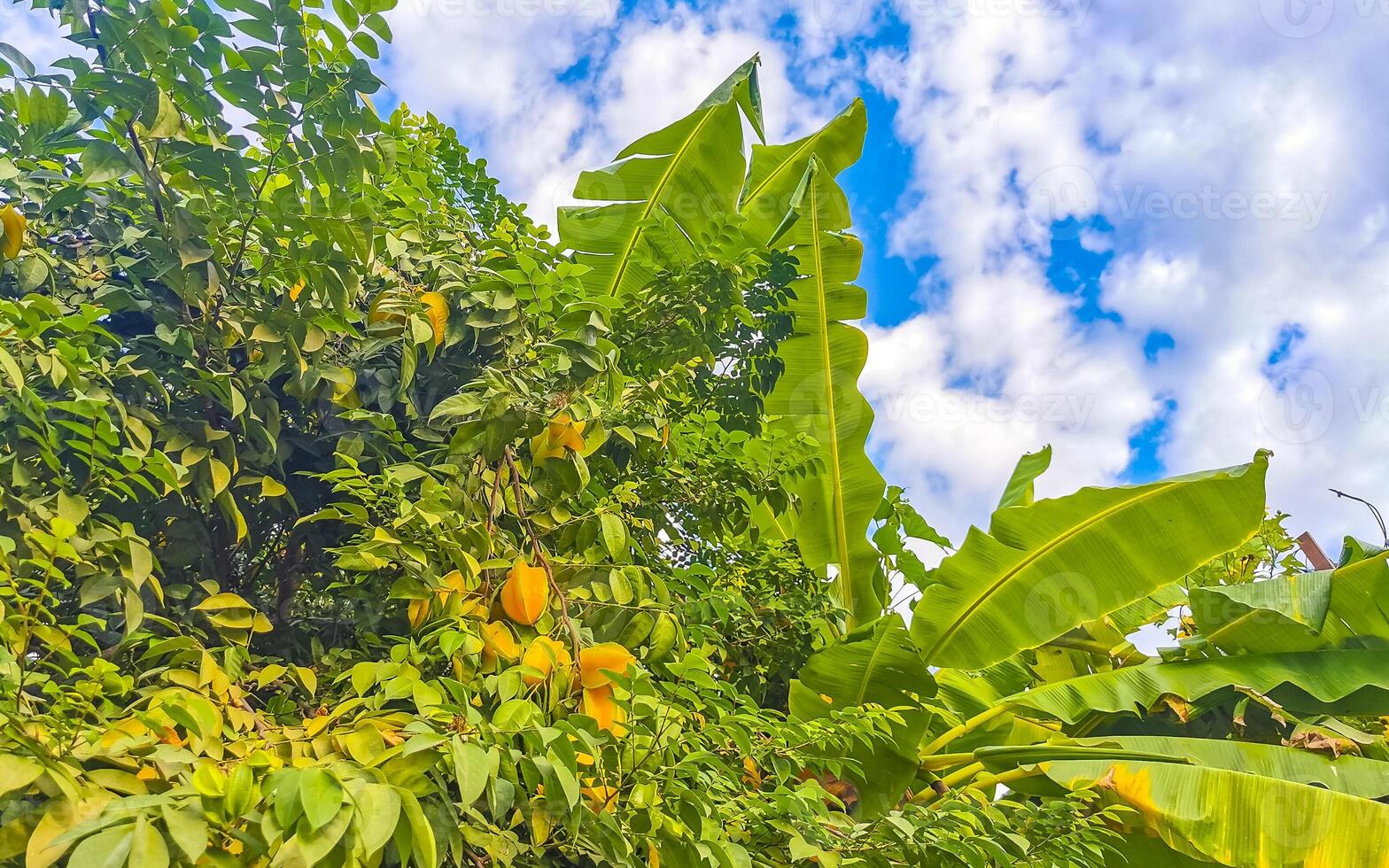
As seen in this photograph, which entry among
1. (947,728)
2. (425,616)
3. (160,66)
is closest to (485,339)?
(425,616)

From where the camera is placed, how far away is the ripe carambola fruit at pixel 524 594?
1305 mm

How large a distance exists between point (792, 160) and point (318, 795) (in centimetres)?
312

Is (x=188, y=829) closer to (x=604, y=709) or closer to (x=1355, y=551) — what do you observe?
(x=604, y=709)

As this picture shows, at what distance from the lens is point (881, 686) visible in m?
2.64

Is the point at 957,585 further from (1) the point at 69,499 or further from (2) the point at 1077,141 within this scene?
(1) the point at 69,499

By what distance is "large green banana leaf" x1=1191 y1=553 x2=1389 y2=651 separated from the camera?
2.71 m

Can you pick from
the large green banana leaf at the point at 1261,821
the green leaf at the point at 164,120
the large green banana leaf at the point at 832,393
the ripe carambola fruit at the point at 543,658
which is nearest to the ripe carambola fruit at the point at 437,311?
the green leaf at the point at 164,120

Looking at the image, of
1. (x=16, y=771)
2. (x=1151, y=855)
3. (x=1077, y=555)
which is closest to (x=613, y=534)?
(x=16, y=771)

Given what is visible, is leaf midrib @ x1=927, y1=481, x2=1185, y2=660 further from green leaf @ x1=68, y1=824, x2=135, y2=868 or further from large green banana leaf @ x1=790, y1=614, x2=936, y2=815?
green leaf @ x1=68, y1=824, x2=135, y2=868

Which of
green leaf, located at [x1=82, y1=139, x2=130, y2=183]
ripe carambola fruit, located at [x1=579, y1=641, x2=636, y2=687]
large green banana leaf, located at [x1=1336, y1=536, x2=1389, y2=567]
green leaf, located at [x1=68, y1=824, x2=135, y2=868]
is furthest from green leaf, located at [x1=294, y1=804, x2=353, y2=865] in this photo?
large green banana leaf, located at [x1=1336, y1=536, x2=1389, y2=567]

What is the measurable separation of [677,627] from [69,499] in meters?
0.89

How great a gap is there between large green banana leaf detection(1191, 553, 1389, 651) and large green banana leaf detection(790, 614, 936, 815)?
3.46ft

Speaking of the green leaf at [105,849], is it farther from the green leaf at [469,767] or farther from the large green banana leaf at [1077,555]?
the large green banana leaf at [1077,555]

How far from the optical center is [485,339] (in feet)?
5.14
